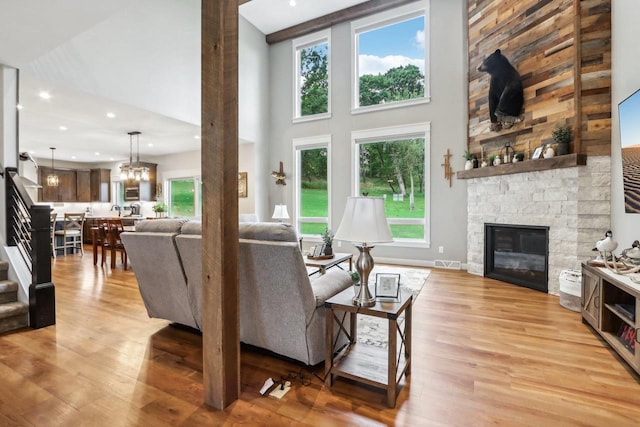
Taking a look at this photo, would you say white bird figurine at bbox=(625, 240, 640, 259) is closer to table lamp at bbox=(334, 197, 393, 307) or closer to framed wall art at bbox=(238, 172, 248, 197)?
table lamp at bbox=(334, 197, 393, 307)

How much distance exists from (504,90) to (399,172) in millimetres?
2192

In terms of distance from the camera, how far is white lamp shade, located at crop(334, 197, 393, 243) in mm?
1811

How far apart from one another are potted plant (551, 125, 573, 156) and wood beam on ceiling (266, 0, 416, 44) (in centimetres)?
372

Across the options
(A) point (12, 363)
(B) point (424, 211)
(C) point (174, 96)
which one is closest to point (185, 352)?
(A) point (12, 363)

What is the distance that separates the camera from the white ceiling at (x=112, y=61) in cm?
259

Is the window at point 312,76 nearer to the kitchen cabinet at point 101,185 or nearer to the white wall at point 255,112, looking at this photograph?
the white wall at point 255,112

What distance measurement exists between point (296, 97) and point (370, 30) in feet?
6.64

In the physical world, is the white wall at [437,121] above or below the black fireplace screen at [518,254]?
above

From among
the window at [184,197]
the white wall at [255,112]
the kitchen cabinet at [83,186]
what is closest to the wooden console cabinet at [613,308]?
the white wall at [255,112]

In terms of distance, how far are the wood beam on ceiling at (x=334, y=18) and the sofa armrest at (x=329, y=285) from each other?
5663 millimetres

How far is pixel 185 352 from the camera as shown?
240cm

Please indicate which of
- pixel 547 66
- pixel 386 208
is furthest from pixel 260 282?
pixel 547 66

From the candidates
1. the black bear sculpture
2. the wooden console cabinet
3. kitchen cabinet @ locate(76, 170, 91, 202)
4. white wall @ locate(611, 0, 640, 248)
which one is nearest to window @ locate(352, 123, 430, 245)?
the black bear sculpture

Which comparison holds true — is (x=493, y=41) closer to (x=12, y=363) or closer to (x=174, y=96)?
(x=174, y=96)
